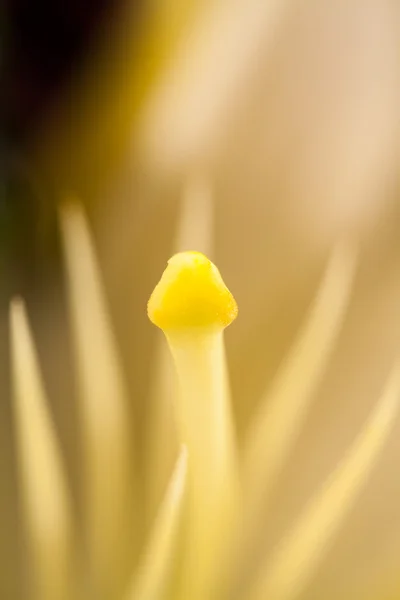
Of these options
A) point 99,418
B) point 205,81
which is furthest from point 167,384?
point 205,81

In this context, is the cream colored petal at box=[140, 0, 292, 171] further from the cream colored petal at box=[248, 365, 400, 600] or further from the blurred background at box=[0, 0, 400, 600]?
the cream colored petal at box=[248, 365, 400, 600]

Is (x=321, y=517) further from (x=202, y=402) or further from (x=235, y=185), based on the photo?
(x=235, y=185)

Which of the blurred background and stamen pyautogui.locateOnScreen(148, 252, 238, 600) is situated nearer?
stamen pyautogui.locateOnScreen(148, 252, 238, 600)

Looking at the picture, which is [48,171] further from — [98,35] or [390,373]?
[390,373]

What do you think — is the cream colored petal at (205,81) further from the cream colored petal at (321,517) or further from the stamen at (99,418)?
the cream colored petal at (321,517)

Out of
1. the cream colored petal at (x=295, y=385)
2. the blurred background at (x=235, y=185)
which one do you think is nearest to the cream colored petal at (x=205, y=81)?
the blurred background at (x=235, y=185)

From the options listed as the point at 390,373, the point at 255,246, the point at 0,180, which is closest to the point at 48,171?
the point at 0,180

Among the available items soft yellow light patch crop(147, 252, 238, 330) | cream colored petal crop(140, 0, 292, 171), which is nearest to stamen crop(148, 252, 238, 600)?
soft yellow light patch crop(147, 252, 238, 330)
